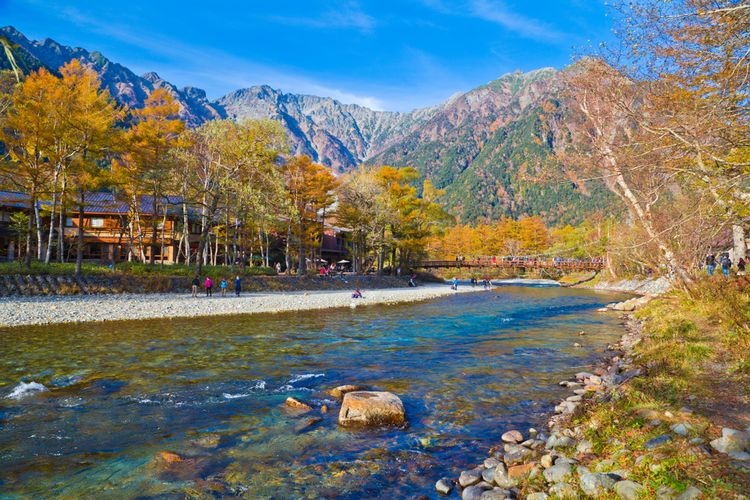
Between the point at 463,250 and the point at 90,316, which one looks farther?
the point at 463,250

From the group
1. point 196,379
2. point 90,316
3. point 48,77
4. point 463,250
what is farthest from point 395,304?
point 463,250

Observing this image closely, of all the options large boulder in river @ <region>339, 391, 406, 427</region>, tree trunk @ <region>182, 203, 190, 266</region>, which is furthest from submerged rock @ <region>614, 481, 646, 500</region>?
tree trunk @ <region>182, 203, 190, 266</region>

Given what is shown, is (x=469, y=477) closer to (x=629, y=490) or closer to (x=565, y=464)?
(x=565, y=464)

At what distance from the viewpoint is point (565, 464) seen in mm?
4840

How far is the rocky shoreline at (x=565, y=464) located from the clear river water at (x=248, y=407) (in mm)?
386

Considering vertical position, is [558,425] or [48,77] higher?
[48,77]

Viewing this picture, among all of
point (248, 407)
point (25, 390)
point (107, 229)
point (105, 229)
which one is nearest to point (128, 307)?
point (25, 390)

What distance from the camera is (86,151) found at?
90.1ft

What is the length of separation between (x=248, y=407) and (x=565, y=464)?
5.58 meters

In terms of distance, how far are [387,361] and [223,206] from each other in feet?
89.0

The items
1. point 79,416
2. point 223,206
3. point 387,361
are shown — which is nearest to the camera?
point 79,416

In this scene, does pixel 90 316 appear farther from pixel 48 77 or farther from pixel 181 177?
pixel 48 77

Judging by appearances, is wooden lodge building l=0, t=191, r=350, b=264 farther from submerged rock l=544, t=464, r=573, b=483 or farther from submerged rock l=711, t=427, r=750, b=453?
submerged rock l=711, t=427, r=750, b=453

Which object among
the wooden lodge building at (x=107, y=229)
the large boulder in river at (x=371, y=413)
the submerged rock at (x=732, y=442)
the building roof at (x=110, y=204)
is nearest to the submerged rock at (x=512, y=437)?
the large boulder in river at (x=371, y=413)
